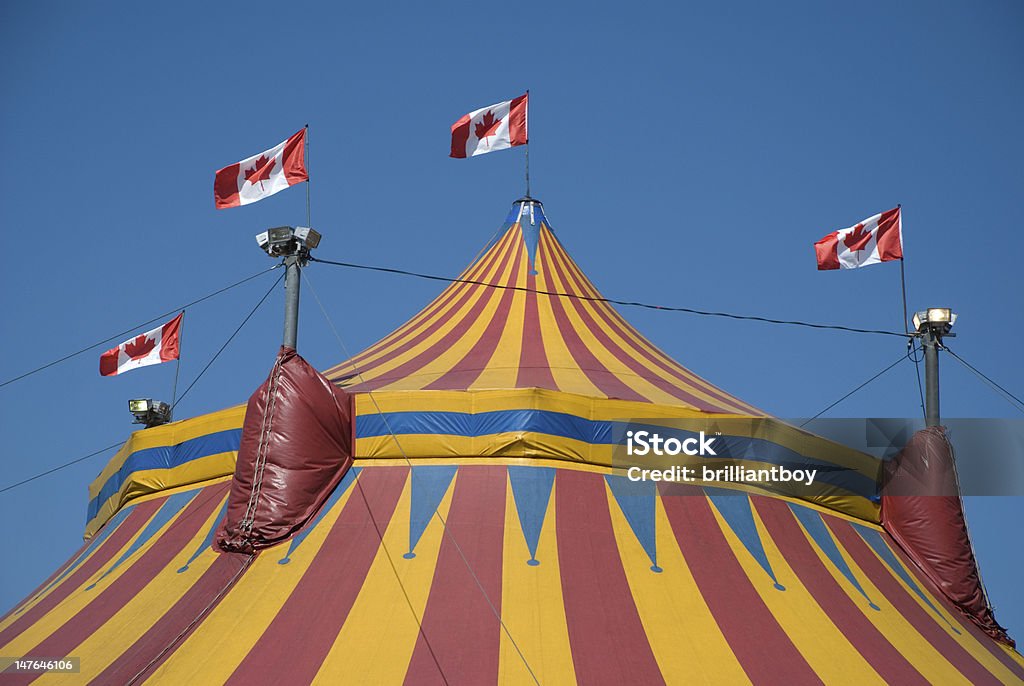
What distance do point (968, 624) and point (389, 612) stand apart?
15.2 feet

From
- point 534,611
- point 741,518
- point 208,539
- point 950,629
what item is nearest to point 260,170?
point 208,539

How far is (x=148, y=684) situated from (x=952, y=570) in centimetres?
611

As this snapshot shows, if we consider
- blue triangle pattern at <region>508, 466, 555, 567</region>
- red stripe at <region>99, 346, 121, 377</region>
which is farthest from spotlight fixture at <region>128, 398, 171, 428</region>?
blue triangle pattern at <region>508, 466, 555, 567</region>

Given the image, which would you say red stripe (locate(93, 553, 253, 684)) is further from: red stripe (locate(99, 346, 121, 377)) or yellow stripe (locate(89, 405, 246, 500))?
red stripe (locate(99, 346, 121, 377))

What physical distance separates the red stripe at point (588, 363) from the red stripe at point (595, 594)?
3.47ft

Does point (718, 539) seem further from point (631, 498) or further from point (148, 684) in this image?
point (148, 684)

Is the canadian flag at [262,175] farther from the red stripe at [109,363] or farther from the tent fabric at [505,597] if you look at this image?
the red stripe at [109,363]

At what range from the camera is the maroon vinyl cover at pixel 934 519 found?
340 inches

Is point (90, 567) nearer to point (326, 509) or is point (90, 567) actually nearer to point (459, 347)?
point (326, 509)

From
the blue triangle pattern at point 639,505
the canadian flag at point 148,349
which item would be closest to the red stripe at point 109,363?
the canadian flag at point 148,349

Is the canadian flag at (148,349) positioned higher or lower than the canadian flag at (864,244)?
lower

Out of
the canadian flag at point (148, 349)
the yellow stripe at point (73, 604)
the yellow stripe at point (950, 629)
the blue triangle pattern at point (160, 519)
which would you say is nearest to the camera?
the yellow stripe at point (73, 604)

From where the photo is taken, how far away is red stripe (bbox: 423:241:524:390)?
8625 mm

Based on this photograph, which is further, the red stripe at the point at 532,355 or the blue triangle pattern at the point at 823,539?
the red stripe at the point at 532,355
